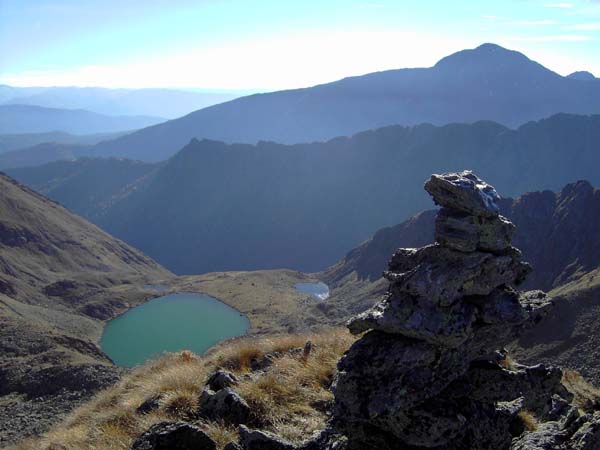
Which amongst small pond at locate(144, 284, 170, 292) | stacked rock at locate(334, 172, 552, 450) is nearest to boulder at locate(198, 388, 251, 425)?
stacked rock at locate(334, 172, 552, 450)

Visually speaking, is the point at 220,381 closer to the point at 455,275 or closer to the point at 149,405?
the point at 149,405

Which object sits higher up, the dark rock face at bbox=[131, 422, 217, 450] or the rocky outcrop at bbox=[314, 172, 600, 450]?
the rocky outcrop at bbox=[314, 172, 600, 450]

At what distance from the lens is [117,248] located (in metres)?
190

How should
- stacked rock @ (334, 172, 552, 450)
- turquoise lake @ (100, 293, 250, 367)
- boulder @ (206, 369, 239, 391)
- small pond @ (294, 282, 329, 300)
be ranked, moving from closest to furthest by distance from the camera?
stacked rock @ (334, 172, 552, 450) < boulder @ (206, 369, 239, 391) < turquoise lake @ (100, 293, 250, 367) < small pond @ (294, 282, 329, 300)

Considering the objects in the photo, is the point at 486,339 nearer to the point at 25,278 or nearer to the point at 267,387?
the point at 267,387

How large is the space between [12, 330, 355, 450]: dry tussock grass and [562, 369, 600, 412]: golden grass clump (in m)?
7.38

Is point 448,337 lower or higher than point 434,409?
higher

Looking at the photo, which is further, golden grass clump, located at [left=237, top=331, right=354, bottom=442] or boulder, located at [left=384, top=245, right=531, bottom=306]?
golden grass clump, located at [left=237, top=331, right=354, bottom=442]

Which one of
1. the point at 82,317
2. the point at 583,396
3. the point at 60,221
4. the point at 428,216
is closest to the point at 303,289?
the point at 428,216

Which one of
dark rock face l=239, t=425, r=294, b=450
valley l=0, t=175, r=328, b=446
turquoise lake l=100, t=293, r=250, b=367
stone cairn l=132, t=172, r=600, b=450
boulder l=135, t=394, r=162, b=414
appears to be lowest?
turquoise lake l=100, t=293, r=250, b=367

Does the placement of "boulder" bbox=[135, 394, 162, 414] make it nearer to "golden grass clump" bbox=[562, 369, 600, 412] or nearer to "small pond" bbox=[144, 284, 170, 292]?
"golden grass clump" bbox=[562, 369, 600, 412]

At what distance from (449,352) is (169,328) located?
108 m

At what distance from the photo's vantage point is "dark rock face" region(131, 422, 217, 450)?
9.57 metres

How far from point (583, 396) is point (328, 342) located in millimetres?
8606
